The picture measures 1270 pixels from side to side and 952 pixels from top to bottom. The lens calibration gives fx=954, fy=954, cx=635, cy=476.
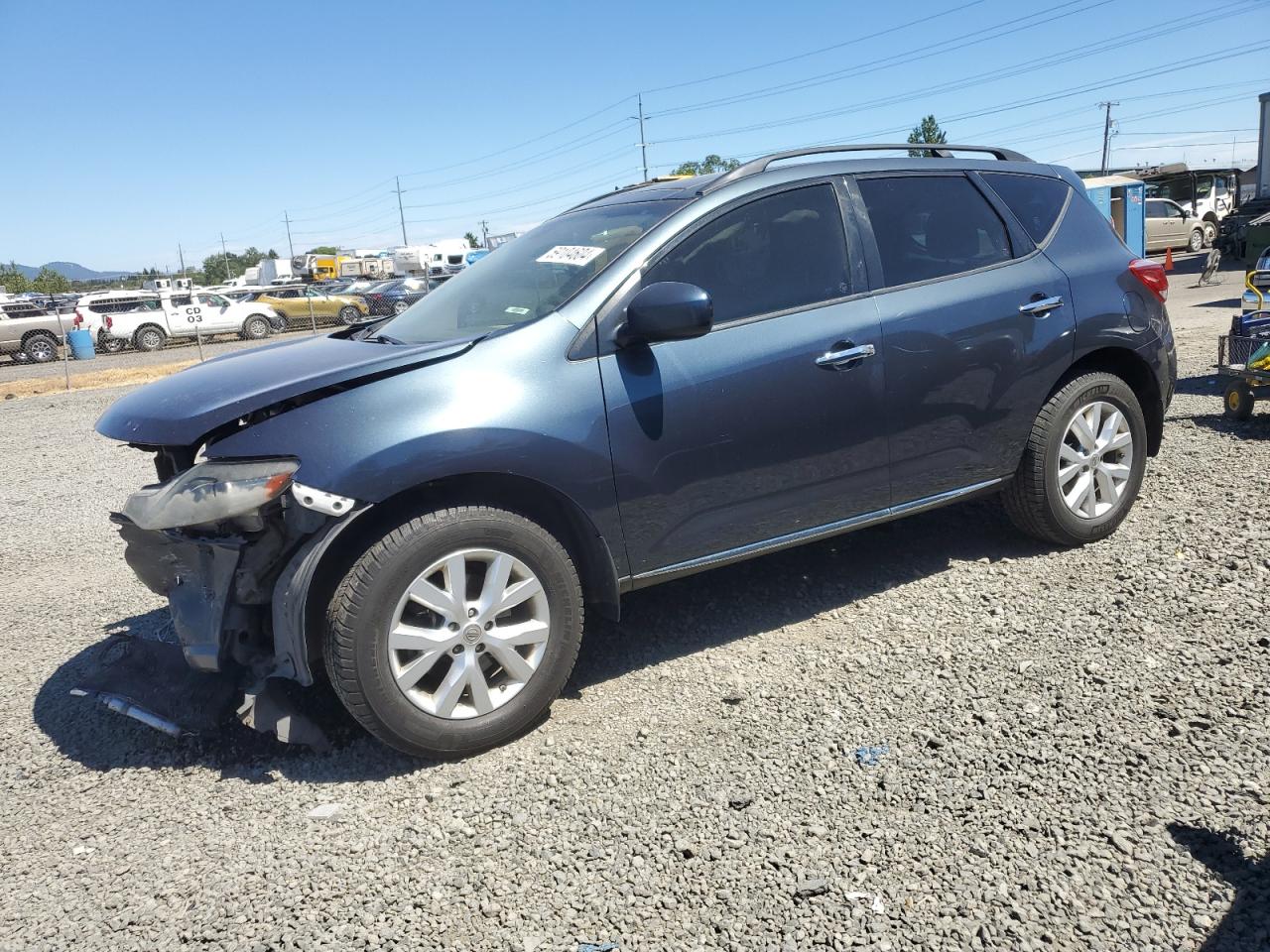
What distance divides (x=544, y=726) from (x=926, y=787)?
Result: 1327mm

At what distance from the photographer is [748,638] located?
400cm

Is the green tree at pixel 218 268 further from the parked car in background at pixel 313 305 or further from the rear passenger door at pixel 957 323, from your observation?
the rear passenger door at pixel 957 323

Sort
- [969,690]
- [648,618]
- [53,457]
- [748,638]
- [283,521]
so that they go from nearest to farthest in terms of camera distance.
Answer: [283,521], [969,690], [748,638], [648,618], [53,457]

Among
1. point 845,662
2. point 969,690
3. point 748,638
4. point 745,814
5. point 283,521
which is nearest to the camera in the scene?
point 745,814

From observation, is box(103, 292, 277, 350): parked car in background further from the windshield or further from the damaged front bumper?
the damaged front bumper

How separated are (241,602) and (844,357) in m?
2.39

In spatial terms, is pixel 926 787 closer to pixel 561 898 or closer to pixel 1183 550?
pixel 561 898

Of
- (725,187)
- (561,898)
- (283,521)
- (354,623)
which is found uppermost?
(725,187)

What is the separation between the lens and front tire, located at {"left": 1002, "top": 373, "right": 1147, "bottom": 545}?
4402 mm

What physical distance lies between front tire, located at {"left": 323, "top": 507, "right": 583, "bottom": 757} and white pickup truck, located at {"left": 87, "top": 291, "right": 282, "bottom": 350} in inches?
1027

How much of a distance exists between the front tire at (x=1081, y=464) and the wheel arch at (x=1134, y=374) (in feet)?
0.29

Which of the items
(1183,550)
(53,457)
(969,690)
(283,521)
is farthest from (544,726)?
(53,457)

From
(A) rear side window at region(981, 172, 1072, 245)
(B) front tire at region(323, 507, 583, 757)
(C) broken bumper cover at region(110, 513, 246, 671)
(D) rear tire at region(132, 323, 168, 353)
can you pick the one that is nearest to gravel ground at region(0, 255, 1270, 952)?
(B) front tire at region(323, 507, 583, 757)

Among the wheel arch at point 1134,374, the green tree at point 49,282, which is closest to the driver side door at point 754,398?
the wheel arch at point 1134,374
